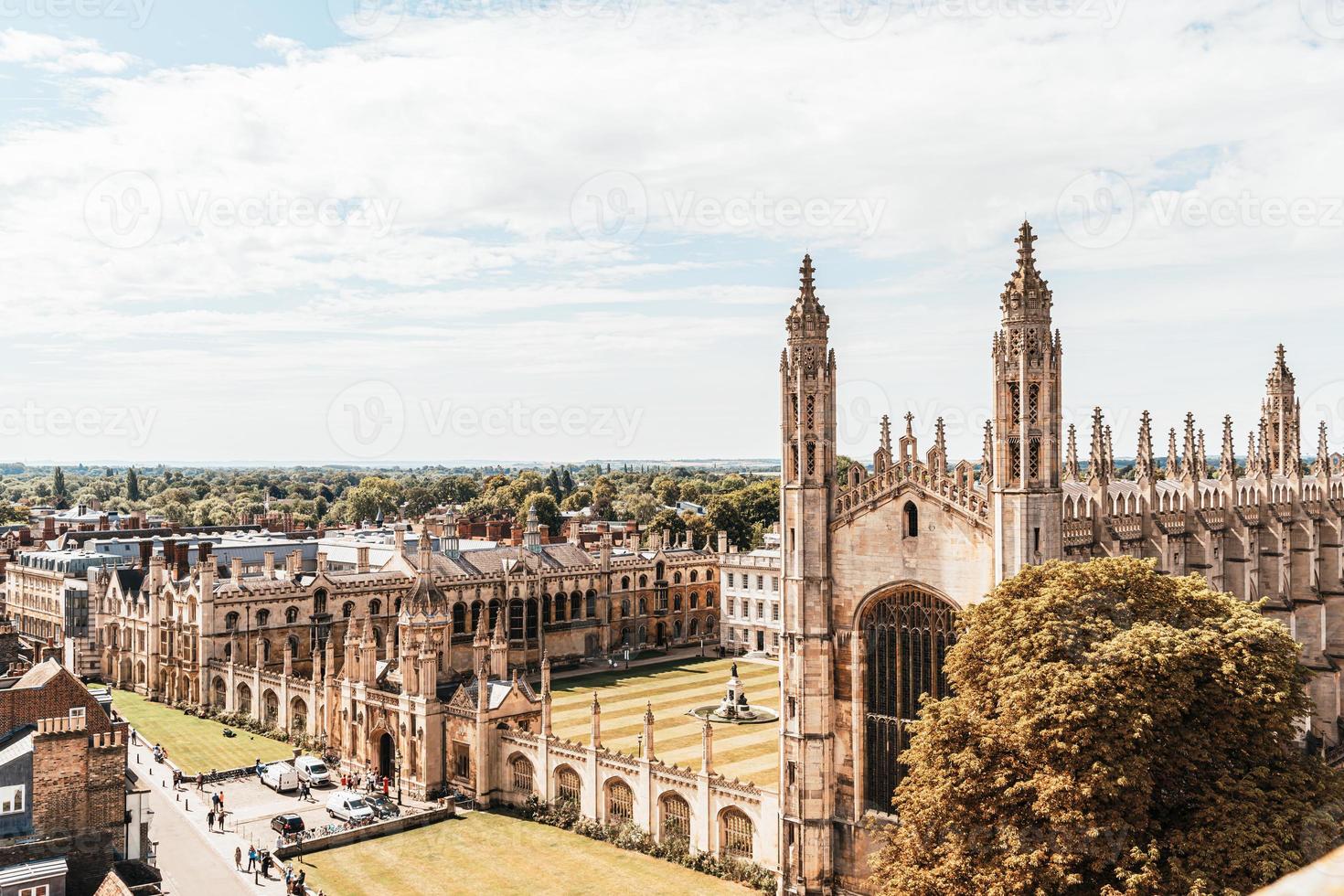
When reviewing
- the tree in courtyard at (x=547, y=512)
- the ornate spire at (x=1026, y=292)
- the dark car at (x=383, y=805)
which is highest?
the ornate spire at (x=1026, y=292)

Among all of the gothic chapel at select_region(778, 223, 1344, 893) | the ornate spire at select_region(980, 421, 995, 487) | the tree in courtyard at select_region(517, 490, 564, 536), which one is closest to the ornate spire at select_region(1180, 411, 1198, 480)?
the gothic chapel at select_region(778, 223, 1344, 893)

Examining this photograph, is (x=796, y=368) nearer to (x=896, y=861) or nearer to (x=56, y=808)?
(x=896, y=861)

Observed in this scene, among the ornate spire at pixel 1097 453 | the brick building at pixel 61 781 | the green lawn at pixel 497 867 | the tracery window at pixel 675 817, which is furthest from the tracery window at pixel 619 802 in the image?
the ornate spire at pixel 1097 453

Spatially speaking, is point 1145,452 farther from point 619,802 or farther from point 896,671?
point 619,802

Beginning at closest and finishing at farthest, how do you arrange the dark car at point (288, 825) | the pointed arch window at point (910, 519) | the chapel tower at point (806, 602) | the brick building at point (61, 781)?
1. the brick building at point (61, 781)
2. the pointed arch window at point (910, 519)
3. the chapel tower at point (806, 602)
4. the dark car at point (288, 825)

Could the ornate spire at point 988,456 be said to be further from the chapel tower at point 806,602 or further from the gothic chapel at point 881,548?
the chapel tower at point 806,602

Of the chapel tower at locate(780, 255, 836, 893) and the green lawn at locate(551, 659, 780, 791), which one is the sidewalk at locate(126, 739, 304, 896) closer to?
the green lawn at locate(551, 659, 780, 791)

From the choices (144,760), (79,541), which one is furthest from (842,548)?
(79,541)
